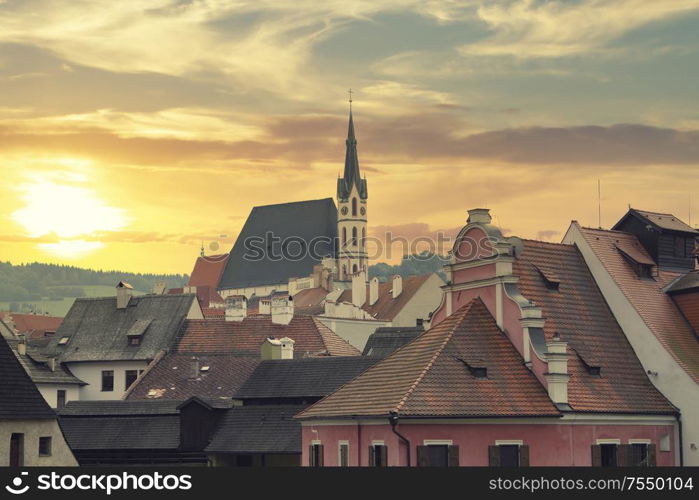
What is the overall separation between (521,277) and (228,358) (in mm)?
33939

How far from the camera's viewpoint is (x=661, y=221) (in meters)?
70.1

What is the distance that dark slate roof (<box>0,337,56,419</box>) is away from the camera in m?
60.0

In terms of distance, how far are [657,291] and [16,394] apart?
2771cm

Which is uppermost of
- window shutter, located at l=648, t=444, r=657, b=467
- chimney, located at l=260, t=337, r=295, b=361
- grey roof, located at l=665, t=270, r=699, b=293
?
chimney, located at l=260, t=337, r=295, b=361

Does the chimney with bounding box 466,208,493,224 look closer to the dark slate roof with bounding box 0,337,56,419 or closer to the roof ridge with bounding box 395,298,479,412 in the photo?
the roof ridge with bounding box 395,298,479,412

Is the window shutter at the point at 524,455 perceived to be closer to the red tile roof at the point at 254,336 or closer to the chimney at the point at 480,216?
the chimney at the point at 480,216

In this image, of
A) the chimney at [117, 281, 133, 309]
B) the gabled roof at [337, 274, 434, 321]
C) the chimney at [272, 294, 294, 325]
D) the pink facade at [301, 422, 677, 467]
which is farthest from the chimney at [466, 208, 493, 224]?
the gabled roof at [337, 274, 434, 321]

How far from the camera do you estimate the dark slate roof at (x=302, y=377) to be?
78.1 metres

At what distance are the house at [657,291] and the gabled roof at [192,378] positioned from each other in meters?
27.1

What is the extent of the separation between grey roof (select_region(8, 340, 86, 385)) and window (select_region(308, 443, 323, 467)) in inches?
2051

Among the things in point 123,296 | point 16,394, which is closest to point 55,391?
point 123,296

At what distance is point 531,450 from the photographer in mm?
58344

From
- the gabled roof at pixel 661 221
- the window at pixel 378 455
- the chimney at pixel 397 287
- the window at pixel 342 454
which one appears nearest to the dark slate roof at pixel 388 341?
the gabled roof at pixel 661 221

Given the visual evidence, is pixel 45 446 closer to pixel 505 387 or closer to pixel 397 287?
pixel 505 387
